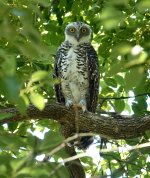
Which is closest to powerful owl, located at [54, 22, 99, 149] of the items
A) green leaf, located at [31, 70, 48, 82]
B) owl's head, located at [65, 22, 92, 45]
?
owl's head, located at [65, 22, 92, 45]

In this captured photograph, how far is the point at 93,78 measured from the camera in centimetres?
641

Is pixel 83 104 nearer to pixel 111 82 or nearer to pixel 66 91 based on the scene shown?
pixel 66 91

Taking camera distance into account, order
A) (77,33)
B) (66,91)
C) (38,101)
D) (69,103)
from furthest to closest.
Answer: (77,33) → (66,91) → (69,103) → (38,101)

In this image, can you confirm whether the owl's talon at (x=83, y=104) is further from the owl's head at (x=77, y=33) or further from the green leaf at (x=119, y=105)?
the owl's head at (x=77, y=33)

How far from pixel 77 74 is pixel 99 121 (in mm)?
1684

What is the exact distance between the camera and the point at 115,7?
1.95 m

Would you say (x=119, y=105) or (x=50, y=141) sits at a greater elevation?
(x=119, y=105)

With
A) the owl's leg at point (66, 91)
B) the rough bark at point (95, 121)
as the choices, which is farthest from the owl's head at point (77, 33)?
the rough bark at point (95, 121)

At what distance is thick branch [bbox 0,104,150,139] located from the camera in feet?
15.1

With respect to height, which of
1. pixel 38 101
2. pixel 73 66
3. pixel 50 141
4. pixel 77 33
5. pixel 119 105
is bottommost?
pixel 50 141

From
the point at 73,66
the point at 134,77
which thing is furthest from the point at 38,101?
the point at 73,66

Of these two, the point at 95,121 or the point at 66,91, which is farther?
the point at 66,91

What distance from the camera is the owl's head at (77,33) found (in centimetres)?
684

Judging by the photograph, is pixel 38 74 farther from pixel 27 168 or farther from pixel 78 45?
pixel 78 45
